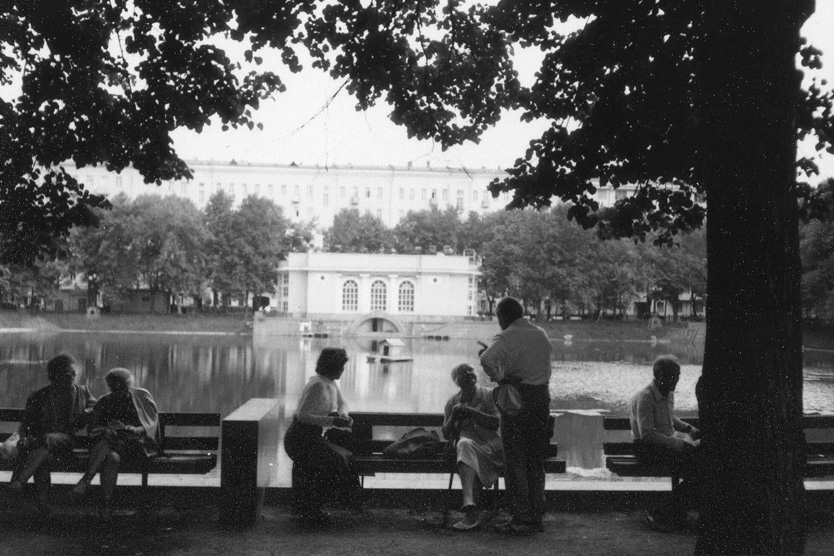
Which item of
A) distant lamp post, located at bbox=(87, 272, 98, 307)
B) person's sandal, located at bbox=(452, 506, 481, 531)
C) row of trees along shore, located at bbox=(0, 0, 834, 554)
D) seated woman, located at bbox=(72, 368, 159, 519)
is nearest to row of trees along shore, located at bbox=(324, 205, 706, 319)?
distant lamp post, located at bbox=(87, 272, 98, 307)

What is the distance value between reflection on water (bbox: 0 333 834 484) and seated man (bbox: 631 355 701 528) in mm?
4150

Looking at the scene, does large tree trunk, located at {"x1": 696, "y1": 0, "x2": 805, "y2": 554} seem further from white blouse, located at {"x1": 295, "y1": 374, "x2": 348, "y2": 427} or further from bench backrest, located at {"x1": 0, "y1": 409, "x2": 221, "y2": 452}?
bench backrest, located at {"x1": 0, "y1": 409, "x2": 221, "y2": 452}

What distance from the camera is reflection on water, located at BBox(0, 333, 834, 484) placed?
1912 centimetres

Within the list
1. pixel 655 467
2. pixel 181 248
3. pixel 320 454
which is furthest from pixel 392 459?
pixel 181 248

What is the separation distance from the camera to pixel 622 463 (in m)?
6.06

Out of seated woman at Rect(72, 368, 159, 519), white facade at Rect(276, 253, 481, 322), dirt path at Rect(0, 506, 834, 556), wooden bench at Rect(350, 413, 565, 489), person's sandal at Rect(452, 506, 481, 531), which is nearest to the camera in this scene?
dirt path at Rect(0, 506, 834, 556)

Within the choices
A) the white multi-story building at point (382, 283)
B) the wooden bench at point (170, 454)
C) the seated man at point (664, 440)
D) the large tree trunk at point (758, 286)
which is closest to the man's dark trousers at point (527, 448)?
the seated man at point (664, 440)

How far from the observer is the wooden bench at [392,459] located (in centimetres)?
601

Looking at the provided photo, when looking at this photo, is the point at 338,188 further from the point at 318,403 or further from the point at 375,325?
the point at 318,403

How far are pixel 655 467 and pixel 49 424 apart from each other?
4.41 meters

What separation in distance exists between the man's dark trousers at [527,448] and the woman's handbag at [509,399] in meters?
0.04

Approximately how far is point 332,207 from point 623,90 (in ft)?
294

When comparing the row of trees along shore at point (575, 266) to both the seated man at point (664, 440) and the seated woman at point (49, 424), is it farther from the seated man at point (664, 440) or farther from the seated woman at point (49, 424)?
the seated woman at point (49, 424)

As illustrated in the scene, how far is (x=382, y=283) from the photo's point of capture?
67.1 metres
